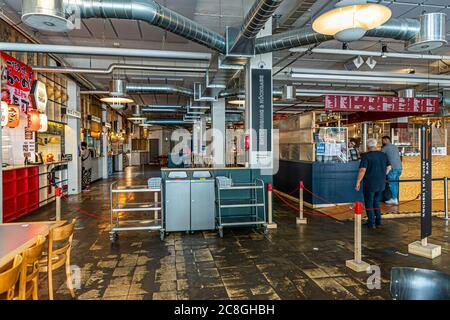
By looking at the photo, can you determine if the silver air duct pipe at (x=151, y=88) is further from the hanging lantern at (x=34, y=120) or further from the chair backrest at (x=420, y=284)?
the chair backrest at (x=420, y=284)

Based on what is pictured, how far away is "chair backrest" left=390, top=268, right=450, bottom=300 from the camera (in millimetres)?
1468

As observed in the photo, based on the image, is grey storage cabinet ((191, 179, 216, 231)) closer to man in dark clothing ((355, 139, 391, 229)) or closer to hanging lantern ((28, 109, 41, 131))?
man in dark clothing ((355, 139, 391, 229))

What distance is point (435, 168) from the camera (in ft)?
26.9

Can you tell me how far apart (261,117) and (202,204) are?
2.15m

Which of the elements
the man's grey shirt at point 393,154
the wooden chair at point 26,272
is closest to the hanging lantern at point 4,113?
the wooden chair at point 26,272

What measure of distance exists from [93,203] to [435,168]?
935cm

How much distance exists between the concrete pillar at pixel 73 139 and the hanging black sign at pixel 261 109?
6513 millimetres

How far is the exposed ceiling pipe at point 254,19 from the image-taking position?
12.3 feet

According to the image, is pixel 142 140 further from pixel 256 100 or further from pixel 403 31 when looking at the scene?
pixel 403 31

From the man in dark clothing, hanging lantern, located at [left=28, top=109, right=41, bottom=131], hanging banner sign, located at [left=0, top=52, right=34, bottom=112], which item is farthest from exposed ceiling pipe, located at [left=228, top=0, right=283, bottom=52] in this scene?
hanging banner sign, located at [left=0, top=52, right=34, bottom=112]

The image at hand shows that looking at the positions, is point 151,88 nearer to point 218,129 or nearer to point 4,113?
point 218,129

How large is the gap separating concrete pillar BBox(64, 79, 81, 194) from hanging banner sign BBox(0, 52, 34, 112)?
2.54 m

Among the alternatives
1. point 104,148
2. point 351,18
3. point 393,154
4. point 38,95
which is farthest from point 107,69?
point 104,148
